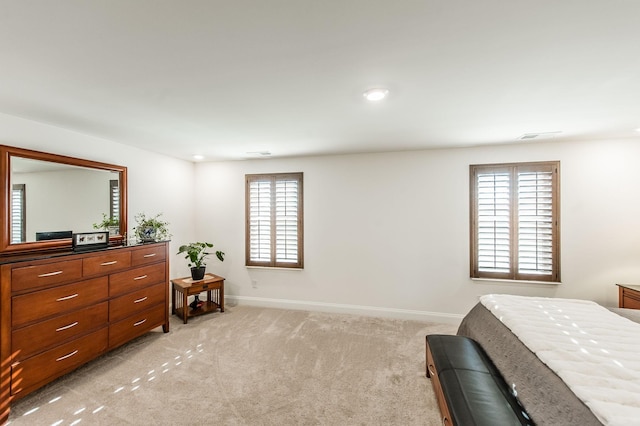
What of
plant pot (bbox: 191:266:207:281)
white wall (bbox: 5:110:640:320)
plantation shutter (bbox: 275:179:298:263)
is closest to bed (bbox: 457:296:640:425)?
white wall (bbox: 5:110:640:320)

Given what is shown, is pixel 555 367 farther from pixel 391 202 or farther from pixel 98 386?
pixel 98 386

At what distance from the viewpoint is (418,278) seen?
384 centimetres

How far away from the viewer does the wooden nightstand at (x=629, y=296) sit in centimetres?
287

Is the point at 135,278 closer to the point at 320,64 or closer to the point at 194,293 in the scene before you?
the point at 194,293

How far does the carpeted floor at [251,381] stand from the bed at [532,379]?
66cm

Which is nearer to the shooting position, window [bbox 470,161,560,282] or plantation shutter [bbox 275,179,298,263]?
window [bbox 470,161,560,282]

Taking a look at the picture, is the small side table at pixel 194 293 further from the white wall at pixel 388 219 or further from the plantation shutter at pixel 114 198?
the plantation shutter at pixel 114 198

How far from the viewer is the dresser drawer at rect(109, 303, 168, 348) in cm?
278

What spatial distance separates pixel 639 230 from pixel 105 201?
6.46 m

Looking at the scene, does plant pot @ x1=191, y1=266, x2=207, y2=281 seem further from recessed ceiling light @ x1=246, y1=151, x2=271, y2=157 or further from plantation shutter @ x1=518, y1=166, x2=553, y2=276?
plantation shutter @ x1=518, y1=166, x2=553, y2=276

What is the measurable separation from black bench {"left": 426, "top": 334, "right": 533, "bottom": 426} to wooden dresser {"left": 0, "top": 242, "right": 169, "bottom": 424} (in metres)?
3.08

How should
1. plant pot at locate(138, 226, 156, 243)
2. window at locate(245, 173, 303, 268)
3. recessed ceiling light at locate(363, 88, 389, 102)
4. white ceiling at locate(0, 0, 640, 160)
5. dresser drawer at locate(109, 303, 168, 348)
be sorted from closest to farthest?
white ceiling at locate(0, 0, 640, 160), recessed ceiling light at locate(363, 88, 389, 102), dresser drawer at locate(109, 303, 168, 348), plant pot at locate(138, 226, 156, 243), window at locate(245, 173, 303, 268)

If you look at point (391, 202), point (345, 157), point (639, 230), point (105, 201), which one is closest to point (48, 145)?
point (105, 201)

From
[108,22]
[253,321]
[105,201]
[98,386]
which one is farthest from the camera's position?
[253,321]
